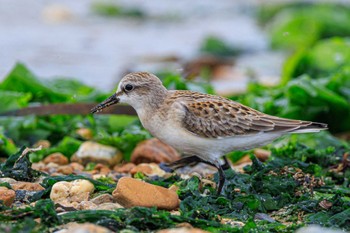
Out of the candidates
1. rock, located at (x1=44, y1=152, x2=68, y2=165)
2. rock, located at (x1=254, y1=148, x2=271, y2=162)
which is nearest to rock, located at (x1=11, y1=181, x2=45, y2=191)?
rock, located at (x1=44, y1=152, x2=68, y2=165)

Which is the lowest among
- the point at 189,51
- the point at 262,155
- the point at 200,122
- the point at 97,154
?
the point at 97,154

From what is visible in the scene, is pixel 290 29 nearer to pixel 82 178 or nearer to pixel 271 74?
pixel 271 74

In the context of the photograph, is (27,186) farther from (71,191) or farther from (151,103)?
(151,103)

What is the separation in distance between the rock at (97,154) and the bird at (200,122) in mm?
852

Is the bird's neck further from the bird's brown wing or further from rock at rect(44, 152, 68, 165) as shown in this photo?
rock at rect(44, 152, 68, 165)

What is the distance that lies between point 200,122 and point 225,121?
0.66 feet

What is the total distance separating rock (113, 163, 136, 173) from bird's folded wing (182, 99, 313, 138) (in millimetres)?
985

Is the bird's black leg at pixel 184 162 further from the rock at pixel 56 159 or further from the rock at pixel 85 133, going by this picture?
the rock at pixel 85 133

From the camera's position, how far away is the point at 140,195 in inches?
191

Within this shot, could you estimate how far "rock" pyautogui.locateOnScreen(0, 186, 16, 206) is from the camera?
485cm

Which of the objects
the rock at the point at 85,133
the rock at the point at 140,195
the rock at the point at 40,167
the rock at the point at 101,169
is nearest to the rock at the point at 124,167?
the rock at the point at 101,169

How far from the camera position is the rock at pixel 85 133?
740cm

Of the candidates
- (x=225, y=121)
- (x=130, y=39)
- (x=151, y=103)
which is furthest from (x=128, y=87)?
(x=130, y=39)

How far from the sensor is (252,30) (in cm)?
1548
